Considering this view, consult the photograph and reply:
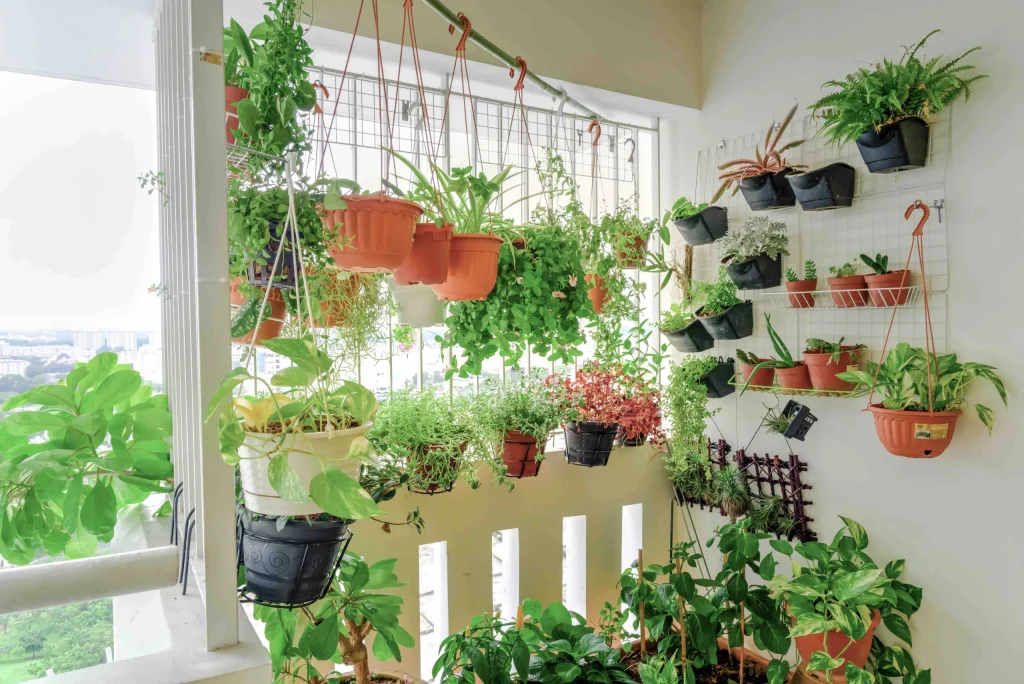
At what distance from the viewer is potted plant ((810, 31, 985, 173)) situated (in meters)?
2.00

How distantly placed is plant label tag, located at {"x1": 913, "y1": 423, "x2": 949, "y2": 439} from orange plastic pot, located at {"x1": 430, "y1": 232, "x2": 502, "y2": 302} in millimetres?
1471

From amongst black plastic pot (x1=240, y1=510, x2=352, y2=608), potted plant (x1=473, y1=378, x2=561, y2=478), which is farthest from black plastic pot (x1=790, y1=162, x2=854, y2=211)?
black plastic pot (x1=240, y1=510, x2=352, y2=608)

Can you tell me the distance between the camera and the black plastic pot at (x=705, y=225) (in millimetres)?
2658

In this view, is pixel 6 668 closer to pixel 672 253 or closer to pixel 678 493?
pixel 678 493

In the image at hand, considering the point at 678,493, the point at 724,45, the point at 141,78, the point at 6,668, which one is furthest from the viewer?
the point at 678,493

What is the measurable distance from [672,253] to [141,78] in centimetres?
Result: 227

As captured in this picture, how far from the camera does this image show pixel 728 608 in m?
2.36

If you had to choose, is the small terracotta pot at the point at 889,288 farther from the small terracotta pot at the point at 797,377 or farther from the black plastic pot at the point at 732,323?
the black plastic pot at the point at 732,323

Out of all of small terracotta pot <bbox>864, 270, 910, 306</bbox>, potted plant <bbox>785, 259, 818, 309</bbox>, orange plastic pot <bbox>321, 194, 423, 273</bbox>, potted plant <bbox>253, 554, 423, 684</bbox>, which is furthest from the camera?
potted plant <bbox>785, 259, 818, 309</bbox>

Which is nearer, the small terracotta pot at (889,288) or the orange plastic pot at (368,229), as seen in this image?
the orange plastic pot at (368,229)

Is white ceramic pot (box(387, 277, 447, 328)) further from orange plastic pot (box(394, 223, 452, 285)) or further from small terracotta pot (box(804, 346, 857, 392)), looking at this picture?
small terracotta pot (box(804, 346, 857, 392))

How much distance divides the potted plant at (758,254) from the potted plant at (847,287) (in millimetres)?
243

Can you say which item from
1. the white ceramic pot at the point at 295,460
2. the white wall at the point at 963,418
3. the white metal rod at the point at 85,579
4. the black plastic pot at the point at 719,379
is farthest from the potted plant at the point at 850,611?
the white metal rod at the point at 85,579

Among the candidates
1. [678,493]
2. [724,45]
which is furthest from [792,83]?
[678,493]
